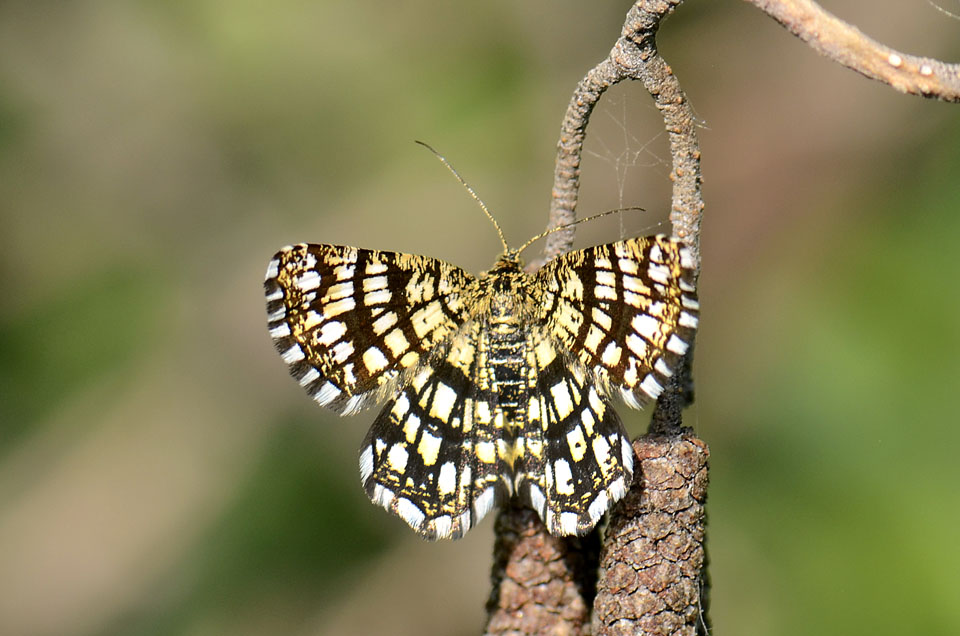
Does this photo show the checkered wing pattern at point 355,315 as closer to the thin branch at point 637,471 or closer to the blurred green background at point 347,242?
the thin branch at point 637,471

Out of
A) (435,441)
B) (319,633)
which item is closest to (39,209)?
(319,633)

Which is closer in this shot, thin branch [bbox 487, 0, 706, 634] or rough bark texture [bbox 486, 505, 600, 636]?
thin branch [bbox 487, 0, 706, 634]

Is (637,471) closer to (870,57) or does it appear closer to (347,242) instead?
(870,57)

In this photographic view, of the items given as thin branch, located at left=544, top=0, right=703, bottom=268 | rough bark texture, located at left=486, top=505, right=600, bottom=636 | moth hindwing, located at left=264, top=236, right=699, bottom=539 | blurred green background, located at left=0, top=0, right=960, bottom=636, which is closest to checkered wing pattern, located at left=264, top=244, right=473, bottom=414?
moth hindwing, located at left=264, top=236, right=699, bottom=539

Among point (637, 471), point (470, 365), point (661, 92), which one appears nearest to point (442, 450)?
point (470, 365)

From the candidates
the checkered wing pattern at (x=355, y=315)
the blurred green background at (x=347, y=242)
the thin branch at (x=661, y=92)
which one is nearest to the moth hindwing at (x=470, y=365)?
the checkered wing pattern at (x=355, y=315)

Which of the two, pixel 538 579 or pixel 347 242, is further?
pixel 347 242

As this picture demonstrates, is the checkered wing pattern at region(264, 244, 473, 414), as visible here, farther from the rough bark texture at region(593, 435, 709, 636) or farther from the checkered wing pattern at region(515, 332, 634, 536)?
the rough bark texture at region(593, 435, 709, 636)
